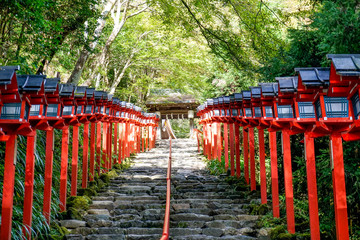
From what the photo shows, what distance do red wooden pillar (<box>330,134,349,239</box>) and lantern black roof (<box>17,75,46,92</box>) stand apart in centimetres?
396

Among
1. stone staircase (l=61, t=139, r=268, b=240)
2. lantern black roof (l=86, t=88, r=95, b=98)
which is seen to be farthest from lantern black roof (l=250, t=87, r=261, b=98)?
lantern black roof (l=86, t=88, r=95, b=98)

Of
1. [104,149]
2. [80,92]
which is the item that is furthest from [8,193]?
[104,149]

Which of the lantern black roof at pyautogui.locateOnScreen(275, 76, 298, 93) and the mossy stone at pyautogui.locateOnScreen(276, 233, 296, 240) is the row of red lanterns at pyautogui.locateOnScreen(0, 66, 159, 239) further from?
the mossy stone at pyautogui.locateOnScreen(276, 233, 296, 240)

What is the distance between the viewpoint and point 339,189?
4594 millimetres

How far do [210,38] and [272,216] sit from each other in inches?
177

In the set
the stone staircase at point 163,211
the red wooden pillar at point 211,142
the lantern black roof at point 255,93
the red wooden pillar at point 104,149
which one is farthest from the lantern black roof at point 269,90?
the red wooden pillar at point 211,142

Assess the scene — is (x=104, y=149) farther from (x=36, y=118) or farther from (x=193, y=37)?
(x=36, y=118)

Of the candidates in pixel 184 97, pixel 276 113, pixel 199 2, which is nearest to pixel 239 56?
pixel 199 2

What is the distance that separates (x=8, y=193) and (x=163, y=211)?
3.81 meters

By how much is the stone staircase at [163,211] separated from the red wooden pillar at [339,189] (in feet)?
6.94

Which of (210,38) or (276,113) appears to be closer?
(276,113)

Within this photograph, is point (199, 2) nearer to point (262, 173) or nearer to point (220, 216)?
point (262, 173)

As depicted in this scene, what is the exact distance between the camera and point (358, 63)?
11.8 feet

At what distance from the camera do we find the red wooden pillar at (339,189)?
4.45 metres
